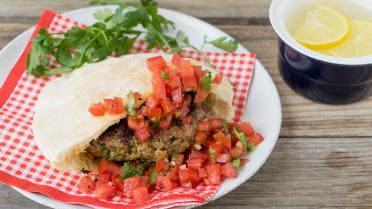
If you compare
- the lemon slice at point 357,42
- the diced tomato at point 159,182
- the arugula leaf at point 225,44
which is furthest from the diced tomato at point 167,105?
the lemon slice at point 357,42

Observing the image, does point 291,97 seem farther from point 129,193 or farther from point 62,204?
point 62,204

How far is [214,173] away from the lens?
111 inches

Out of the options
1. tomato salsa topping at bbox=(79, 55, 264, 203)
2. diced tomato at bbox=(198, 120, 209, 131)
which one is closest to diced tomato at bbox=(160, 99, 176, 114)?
tomato salsa topping at bbox=(79, 55, 264, 203)

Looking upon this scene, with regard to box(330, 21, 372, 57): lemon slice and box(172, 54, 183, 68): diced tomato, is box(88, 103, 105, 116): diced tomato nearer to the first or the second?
box(172, 54, 183, 68): diced tomato

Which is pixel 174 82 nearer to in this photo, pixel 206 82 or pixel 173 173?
pixel 206 82

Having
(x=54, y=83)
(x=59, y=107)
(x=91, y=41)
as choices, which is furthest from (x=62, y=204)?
(x=91, y=41)

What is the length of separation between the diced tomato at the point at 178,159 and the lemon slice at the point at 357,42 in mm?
1113

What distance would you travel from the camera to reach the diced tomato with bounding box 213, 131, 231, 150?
3010 millimetres

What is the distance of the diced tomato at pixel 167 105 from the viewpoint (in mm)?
2891

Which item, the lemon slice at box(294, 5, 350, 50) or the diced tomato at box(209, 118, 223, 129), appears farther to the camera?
the lemon slice at box(294, 5, 350, 50)

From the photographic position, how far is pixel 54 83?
3.17 m

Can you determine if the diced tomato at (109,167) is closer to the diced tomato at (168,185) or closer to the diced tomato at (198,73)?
the diced tomato at (168,185)

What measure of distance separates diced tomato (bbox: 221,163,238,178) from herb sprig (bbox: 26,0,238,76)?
0.85 m

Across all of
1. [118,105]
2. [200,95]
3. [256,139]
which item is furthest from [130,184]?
[256,139]
